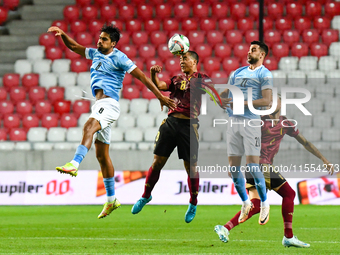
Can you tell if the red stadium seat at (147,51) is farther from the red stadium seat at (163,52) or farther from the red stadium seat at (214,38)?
the red stadium seat at (214,38)

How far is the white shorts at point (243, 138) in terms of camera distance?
684cm

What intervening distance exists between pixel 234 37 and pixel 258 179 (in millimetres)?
9569

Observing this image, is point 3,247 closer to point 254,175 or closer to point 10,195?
point 254,175

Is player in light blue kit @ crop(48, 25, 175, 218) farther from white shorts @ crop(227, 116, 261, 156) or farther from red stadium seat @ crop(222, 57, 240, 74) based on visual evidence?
red stadium seat @ crop(222, 57, 240, 74)

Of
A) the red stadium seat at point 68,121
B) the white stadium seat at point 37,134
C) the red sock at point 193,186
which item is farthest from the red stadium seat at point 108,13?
the red sock at point 193,186

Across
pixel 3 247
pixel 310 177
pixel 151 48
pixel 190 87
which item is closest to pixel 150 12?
pixel 151 48

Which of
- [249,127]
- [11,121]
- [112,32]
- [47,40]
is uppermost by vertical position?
[47,40]

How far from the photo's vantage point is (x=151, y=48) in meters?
15.6

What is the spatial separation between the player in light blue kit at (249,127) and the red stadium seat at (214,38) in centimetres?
864

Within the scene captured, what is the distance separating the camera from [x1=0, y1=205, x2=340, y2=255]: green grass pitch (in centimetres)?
660

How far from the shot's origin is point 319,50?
1532 centimetres

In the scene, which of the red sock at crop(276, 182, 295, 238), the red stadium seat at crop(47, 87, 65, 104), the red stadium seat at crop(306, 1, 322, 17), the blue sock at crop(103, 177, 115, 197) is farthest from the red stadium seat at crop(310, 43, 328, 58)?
the blue sock at crop(103, 177, 115, 197)

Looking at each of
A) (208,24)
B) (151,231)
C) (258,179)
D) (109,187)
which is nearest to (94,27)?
(208,24)

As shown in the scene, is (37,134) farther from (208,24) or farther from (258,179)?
(258,179)
